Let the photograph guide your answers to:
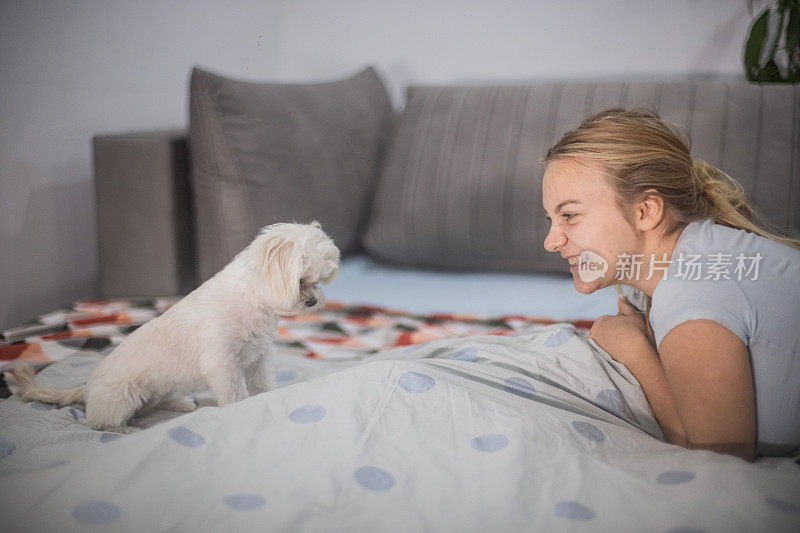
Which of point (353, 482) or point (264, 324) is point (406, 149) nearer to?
point (264, 324)

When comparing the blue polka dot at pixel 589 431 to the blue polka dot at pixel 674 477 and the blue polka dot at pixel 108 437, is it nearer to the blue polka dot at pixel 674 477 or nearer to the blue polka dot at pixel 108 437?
the blue polka dot at pixel 674 477

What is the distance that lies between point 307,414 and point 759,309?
51 cm

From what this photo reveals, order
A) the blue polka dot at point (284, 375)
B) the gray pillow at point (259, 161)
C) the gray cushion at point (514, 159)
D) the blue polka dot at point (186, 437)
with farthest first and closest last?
the gray cushion at point (514, 159) < the gray pillow at point (259, 161) < the blue polka dot at point (284, 375) < the blue polka dot at point (186, 437)

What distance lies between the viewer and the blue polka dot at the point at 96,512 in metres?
0.55

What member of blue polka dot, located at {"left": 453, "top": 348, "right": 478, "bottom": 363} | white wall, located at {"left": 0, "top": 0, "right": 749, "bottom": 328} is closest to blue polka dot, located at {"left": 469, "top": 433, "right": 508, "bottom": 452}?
blue polka dot, located at {"left": 453, "top": 348, "right": 478, "bottom": 363}

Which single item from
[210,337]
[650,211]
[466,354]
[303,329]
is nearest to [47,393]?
[210,337]

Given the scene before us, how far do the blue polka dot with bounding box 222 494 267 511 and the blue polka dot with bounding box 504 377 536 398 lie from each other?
1.21 feet

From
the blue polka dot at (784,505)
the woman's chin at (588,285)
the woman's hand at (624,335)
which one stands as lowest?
the blue polka dot at (784,505)

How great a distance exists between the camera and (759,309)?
71 centimetres

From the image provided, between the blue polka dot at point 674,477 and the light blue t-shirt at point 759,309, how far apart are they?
161 mm

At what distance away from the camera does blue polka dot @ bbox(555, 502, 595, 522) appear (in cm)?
58

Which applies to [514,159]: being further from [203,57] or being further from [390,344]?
[203,57]

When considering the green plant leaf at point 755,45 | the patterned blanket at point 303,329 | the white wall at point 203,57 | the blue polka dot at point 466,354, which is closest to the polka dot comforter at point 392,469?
the blue polka dot at point 466,354

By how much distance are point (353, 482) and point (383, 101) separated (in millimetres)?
1459
